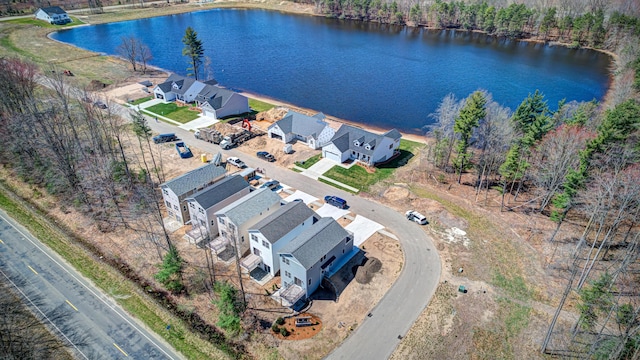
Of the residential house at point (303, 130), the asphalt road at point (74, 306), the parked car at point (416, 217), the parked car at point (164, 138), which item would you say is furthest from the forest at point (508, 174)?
the residential house at point (303, 130)

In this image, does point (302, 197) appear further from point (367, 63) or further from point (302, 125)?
point (367, 63)

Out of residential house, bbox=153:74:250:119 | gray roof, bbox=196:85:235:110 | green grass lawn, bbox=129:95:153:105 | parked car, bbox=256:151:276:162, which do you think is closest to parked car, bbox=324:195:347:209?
parked car, bbox=256:151:276:162

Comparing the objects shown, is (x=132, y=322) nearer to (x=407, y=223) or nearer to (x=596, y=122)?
(x=407, y=223)

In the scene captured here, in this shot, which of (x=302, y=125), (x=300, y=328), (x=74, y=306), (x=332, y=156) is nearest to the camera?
(x=300, y=328)

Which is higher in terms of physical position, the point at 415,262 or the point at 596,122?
the point at 596,122

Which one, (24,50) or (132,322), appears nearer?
(132,322)

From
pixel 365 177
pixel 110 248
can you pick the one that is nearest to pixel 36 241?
pixel 110 248

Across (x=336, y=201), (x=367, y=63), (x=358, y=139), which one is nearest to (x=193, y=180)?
(x=336, y=201)
